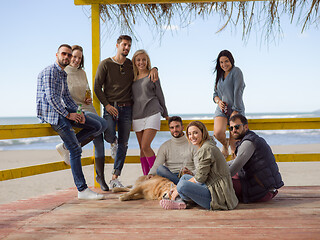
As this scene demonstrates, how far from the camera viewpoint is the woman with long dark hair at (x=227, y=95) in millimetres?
3926

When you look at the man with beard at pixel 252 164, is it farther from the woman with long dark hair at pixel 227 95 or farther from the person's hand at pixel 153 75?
the person's hand at pixel 153 75

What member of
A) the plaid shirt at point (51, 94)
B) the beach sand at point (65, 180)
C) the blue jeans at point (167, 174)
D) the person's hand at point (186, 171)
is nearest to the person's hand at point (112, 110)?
the plaid shirt at point (51, 94)

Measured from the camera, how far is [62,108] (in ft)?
11.2

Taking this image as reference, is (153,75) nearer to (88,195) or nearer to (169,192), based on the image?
(169,192)

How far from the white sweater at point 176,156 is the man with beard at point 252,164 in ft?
1.95

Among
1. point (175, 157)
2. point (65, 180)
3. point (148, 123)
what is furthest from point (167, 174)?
point (65, 180)

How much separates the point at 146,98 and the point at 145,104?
0.07m

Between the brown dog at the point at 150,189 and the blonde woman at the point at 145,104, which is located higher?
the blonde woman at the point at 145,104

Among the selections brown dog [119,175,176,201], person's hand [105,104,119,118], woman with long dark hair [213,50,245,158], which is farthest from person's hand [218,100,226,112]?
person's hand [105,104,119,118]

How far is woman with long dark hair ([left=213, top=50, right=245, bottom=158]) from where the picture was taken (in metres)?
3.93

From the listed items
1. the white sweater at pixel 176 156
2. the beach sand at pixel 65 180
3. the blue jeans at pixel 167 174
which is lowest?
the beach sand at pixel 65 180

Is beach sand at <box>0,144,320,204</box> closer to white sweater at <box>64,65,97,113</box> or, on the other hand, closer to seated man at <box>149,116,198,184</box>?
white sweater at <box>64,65,97,113</box>

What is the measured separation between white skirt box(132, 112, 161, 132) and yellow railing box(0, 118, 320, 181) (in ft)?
1.16

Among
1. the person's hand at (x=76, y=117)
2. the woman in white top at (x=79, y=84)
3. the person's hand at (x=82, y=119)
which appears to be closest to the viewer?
the person's hand at (x=76, y=117)
